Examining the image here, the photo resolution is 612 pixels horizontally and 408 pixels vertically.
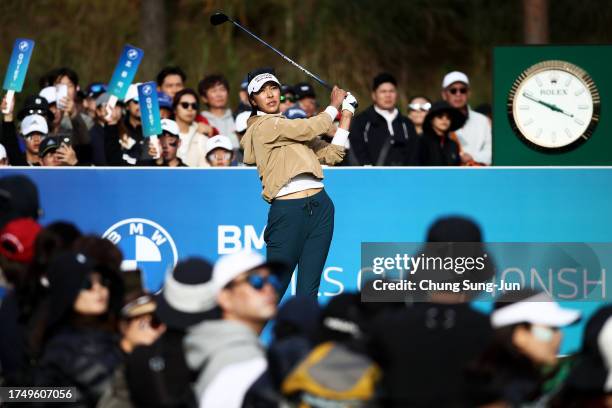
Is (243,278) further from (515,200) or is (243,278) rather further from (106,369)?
(515,200)

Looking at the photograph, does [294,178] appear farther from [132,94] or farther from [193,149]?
[132,94]

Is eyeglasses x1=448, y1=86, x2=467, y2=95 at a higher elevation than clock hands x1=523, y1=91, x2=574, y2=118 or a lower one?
higher

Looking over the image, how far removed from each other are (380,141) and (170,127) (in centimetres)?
188

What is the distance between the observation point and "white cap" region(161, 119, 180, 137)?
1223 cm

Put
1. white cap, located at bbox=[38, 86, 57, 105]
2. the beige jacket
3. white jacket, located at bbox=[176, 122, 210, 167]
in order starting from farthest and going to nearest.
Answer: white cap, located at bbox=[38, 86, 57, 105] < white jacket, located at bbox=[176, 122, 210, 167] < the beige jacket

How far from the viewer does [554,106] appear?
1180 centimetres

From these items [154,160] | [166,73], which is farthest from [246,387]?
[166,73]

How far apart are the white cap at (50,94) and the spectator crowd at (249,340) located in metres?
5.09

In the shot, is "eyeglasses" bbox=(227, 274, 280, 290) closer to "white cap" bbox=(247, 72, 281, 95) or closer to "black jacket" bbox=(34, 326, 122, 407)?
"black jacket" bbox=(34, 326, 122, 407)

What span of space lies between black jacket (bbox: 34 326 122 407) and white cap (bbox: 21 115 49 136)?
5.53 m

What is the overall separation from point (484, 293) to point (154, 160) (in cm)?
303

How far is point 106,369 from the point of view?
22.2 feet

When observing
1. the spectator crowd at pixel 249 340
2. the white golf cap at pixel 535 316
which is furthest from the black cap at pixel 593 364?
the white golf cap at pixel 535 316

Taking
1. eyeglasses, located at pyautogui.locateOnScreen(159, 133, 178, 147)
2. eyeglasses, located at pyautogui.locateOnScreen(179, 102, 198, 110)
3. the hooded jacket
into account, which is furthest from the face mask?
eyeglasses, located at pyautogui.locateOnScreen(179, 102, 198, 110)
